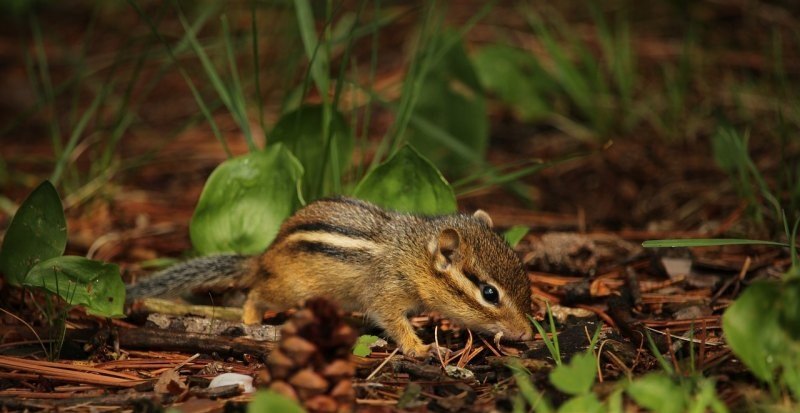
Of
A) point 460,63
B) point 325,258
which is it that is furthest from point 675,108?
point 325,258

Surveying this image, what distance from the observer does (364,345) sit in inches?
140

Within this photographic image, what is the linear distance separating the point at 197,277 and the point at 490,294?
4.57 ft

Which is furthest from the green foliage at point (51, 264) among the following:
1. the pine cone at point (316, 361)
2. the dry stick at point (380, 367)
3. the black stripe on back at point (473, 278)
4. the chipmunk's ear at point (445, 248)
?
the black stripe on back at point (473, 278)

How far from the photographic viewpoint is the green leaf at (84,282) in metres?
3.47

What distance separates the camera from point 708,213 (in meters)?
5.06

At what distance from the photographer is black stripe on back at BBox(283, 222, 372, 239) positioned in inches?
149

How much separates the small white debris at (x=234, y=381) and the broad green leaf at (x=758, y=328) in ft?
5.33

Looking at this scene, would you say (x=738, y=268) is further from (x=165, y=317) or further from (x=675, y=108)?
(x=165, y=317)

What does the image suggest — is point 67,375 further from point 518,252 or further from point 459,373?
point 518,252

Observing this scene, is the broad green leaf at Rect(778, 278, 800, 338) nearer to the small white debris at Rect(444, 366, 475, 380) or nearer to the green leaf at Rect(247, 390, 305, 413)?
the small white debris at Rect(444, 366, 475, 380)

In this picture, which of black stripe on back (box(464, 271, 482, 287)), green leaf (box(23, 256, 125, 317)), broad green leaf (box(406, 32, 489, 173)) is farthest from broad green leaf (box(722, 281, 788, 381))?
broad green leaf (box(406, 32, 489, 173))

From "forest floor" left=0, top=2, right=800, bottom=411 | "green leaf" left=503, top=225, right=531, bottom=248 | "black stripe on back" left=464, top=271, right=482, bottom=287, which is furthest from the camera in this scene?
"green leaf" left=503, top=225, right=531, bottom=248

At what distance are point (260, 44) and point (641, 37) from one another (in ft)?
10.7

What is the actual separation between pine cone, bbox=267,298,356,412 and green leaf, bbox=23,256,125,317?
1229mm
